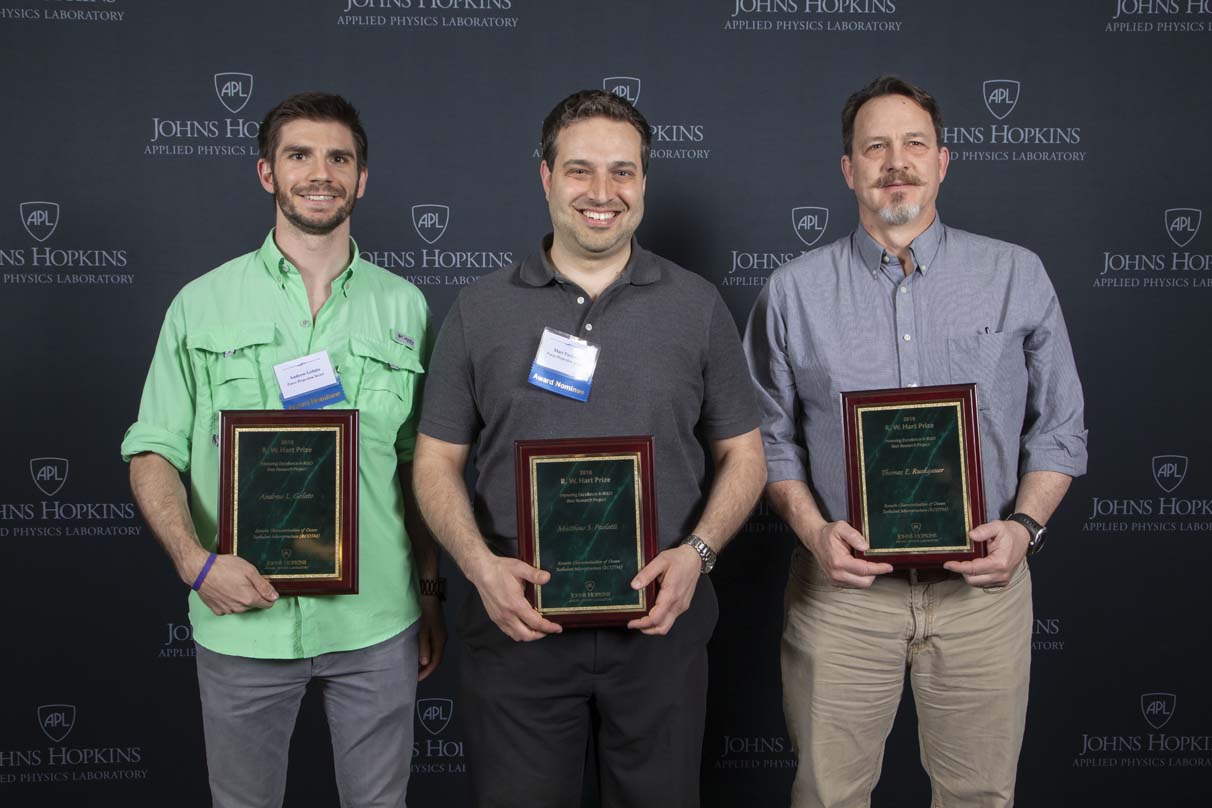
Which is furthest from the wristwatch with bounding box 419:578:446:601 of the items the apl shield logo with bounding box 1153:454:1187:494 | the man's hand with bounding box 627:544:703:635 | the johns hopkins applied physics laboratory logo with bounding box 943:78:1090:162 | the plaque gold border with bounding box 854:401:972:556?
the apl shield logo with bounding box 1153:454:1187:494

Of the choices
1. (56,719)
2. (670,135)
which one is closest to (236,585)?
(56,719)

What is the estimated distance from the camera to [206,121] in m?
2.92

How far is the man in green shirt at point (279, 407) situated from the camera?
1.99 meters

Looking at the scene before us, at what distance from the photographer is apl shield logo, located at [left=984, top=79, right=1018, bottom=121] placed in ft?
9.86

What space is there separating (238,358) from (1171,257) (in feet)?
9.12

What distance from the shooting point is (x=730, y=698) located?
3.11 metres

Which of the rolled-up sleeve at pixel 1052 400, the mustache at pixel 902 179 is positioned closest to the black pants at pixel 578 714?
the rolled-up sleeve at pixel 1052 400

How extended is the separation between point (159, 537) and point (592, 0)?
1990 millimetres

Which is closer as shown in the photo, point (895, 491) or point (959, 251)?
point (895, 491)

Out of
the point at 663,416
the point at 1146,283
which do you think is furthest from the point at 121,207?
the point at 1146,283

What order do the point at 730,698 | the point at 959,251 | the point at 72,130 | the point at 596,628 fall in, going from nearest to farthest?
the point at 596,628 < the point at 959,251 < the point at 72,130 < the point at 730,698

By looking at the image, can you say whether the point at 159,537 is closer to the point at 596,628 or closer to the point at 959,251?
the point at 596,628

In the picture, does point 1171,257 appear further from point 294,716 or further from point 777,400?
point 294,716

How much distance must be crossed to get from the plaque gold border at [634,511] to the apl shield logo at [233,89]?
182cm
